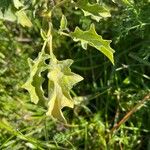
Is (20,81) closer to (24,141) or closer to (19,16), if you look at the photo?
(24,141)

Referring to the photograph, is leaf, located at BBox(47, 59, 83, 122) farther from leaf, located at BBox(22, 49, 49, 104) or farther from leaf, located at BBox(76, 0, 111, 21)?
leaf, located at BBox(76, 0, 111, 21)

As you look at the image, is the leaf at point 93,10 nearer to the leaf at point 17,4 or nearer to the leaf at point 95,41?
the leaf at point 95,41

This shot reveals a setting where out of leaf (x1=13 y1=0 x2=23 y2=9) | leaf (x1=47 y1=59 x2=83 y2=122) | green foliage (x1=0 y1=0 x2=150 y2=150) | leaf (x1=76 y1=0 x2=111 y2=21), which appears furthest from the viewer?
green foliage (x1=0 y1=0 x2=150 y2=150)

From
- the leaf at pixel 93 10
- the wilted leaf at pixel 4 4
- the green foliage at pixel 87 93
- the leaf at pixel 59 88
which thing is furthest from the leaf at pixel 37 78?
the green foliage at pixel 87 93

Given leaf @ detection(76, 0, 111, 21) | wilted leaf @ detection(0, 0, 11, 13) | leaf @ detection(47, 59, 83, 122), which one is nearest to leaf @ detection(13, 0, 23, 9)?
wilted leaf @ detection(0, 0, 11, 13)

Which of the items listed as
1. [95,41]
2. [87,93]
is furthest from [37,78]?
[87,93]

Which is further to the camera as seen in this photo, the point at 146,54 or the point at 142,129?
the point at 142,129

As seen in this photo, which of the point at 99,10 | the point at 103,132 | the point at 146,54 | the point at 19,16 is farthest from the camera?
the point at 103,132

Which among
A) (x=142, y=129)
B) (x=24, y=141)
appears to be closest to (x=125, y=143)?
(x=142, y=129)
